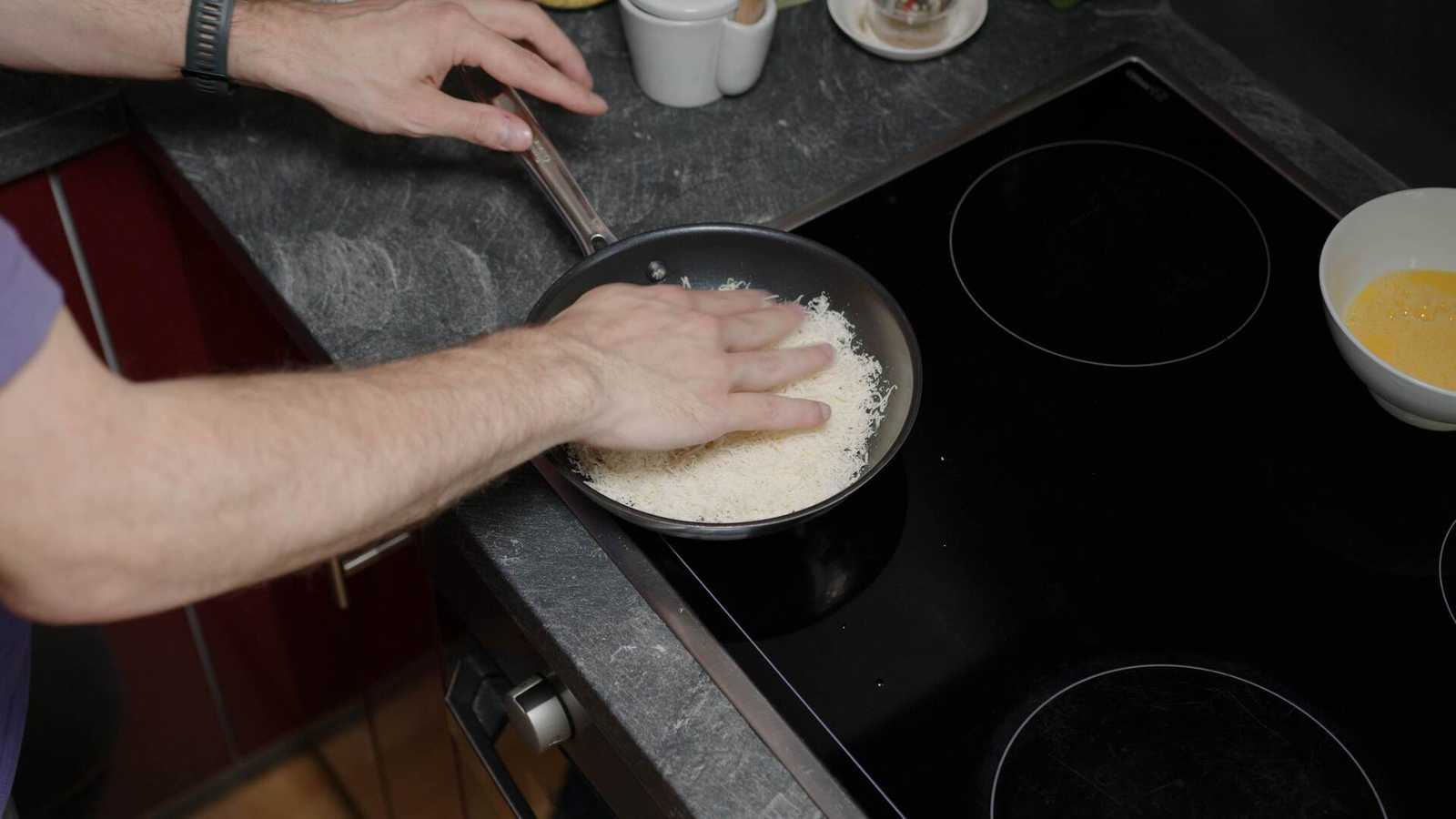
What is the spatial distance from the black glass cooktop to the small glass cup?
13 cm

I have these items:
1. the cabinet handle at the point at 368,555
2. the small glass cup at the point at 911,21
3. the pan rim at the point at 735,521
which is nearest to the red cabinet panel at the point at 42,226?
the cabinet handle at the point at 368,555

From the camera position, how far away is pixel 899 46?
1.18 m

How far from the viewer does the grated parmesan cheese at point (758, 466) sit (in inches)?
33.9

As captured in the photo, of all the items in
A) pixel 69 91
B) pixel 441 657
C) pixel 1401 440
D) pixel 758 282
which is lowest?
pixel 441 657

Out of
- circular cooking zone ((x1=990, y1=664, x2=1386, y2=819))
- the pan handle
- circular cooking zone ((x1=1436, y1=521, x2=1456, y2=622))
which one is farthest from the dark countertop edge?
circular cooking zone ((x1=1436, y1=521, x2=1456, y2=622))

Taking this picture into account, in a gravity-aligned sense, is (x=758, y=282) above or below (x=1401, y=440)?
above

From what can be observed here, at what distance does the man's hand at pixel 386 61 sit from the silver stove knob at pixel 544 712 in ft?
1.28

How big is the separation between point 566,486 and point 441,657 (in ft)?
0.91

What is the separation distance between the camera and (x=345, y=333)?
97 centimetres

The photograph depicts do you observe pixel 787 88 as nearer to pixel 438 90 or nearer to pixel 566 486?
pixel 438 90

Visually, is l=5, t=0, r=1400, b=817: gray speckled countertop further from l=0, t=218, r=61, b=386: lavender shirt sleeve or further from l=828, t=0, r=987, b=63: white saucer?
l=0, t=218, r=61, b=386: lavender shirt sleeve

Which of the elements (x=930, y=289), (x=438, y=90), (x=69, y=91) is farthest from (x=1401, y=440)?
(x=69, y=91)

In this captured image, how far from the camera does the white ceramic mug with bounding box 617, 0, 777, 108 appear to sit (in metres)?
1.05

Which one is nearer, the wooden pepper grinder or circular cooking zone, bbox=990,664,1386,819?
circular cooking zone, bbox=990,664,1386,819
